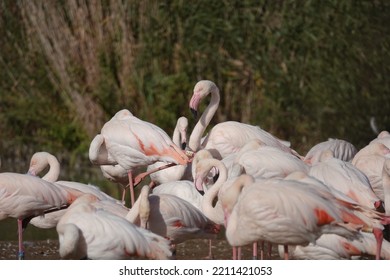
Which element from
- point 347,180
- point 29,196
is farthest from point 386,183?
point 29,196

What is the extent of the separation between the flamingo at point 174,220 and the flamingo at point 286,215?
0.76 meters

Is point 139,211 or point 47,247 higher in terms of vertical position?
point 47,247

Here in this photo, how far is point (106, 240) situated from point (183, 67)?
21.0ft

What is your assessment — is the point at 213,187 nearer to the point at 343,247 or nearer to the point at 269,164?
the point at 269,164

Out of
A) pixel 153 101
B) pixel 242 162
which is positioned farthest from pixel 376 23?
pixel 242 162

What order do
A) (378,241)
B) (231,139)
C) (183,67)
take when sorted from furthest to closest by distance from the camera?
1. (183,67)
2. (231,139)
3. (378,241)

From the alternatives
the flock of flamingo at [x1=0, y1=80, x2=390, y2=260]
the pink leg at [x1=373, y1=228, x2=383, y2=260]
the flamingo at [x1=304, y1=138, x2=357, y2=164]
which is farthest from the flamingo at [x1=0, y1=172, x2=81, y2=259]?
the flamingo at [x1=304, y1=138, x2=357, y2=164]

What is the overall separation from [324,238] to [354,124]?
5015 mm

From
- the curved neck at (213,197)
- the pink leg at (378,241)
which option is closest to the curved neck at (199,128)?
the curved neck at (213,197)

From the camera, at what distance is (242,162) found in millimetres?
7551

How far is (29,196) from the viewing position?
702 centimetres

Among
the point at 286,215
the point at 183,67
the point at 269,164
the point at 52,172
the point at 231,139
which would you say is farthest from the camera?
the point at 183,67

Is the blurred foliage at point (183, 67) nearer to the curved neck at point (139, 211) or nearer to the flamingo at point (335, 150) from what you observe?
the flamingo at point (335, 150)

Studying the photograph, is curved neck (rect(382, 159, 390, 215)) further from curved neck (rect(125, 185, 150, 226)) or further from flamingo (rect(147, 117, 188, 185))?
flamingo (rect(147, 117, 188, 185))
